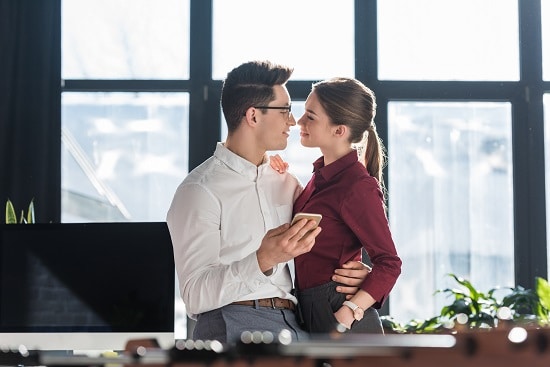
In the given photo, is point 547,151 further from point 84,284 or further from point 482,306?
point 84,284

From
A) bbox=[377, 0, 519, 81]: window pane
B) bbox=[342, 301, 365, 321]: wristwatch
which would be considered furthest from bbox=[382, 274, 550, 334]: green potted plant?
bbox=[342, 301, 365, 321]: wristwatch

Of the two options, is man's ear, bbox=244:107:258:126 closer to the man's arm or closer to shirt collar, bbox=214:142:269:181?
shirt collar, bbox=214:142:269:181

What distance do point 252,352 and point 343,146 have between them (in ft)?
6.38

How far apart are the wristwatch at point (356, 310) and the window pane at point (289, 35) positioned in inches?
139

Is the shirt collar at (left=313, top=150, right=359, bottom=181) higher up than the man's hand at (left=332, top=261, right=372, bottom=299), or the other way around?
the shirt collar at (left=313, top=150, right=359, bottom=181)

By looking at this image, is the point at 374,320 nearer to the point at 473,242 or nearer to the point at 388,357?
the point at 388,357

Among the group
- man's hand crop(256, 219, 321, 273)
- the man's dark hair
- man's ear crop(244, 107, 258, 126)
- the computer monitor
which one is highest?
the man's dark hair

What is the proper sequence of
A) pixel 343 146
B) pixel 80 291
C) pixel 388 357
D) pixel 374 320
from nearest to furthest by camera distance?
1. pixel 388 357
2. pixel 374 320
3. pixel 343 146
4. pixel 80 291

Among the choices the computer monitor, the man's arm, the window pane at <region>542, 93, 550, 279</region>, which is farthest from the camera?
the window pane at <region>542, 93, 550, 279</region>

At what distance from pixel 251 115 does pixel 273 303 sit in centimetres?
47

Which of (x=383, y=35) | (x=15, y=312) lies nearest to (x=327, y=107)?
(x=15, y=312)

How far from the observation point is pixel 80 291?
120 inches

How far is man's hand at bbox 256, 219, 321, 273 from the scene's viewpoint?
4.85 ft

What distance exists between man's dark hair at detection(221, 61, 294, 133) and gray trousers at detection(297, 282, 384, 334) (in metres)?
0.45
